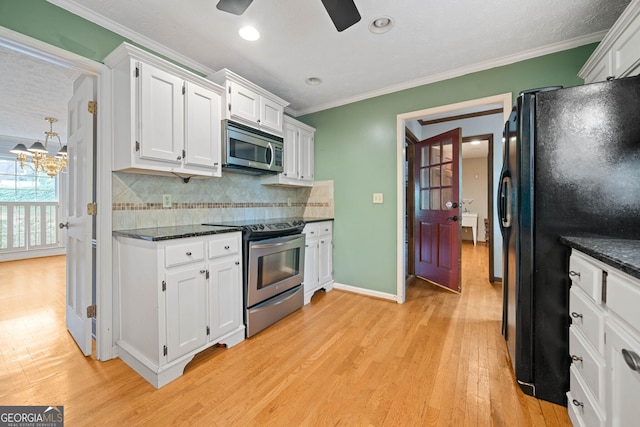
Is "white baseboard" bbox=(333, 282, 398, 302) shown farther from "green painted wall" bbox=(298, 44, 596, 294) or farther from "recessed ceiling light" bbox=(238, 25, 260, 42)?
"recessed ceiling light" bbox=(238, 25, 260, 42)

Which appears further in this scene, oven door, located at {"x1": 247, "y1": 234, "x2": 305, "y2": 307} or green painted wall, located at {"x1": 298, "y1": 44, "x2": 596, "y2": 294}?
green painted wall, located at {"x1": 298, "y1": 44, "x2": 596, "y2": 294}

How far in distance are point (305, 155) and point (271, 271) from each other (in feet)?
5.46

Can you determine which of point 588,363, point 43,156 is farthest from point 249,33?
point 43,156

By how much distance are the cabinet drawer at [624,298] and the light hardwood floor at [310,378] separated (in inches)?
32.1

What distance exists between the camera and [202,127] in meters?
2.11

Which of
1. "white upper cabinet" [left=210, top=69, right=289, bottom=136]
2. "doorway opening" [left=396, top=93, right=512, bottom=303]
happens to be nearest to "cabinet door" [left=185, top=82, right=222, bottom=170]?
"white upper cabinet" [left=210, top=69, right=289, bottom=136]

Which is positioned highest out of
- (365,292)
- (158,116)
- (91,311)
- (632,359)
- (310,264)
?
(158,116)

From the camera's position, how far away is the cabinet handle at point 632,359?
796 millimetres

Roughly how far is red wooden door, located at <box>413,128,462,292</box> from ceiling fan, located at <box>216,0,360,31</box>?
7.72ft

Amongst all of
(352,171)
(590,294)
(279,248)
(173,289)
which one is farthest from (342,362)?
(352,171)

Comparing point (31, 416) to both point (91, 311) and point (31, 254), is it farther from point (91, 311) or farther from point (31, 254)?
point (31, 254)

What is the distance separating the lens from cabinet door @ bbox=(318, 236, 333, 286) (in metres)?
3.13

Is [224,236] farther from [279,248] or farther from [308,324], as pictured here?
[308,324]

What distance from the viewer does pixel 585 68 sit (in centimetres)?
196
